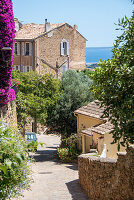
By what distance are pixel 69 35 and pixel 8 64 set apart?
36.6m

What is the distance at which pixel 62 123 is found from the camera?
2905 centimetres

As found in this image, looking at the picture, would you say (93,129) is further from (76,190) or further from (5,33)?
(5,33)

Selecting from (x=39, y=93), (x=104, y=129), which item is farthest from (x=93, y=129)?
(x=39, y=93)

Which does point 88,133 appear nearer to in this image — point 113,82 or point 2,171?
point 113,82

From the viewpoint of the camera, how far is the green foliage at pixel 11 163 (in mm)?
6008

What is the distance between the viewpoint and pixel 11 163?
5.97m

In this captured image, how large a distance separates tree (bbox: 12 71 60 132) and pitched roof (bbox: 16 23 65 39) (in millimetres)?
18482

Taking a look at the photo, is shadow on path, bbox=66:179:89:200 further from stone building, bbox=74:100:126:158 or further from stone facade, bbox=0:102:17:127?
stone facade, bbox=0:102:17:127

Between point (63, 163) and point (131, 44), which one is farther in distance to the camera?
point (63, 163)

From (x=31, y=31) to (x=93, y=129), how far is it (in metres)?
30.5

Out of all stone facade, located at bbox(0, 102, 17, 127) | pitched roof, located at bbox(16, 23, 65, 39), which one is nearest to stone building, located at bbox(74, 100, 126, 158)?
stone facade, located at bbox(0, 102, 17, 127)

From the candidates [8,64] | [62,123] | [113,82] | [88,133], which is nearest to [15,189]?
[113,82]

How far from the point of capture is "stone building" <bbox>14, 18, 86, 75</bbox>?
46.9m

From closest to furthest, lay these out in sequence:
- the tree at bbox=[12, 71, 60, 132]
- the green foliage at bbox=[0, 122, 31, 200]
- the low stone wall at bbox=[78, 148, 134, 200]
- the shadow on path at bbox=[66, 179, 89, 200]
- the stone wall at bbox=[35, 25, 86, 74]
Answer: the green foliage at bbox=[0, 122, 31, 200]
the low stone wall at bbox=[78, 148, 134, 200]
the shadow on path at bbox=[66, 179, 89, 200]
the tree at bbox=[12, 71, 60, 132]
the stone wall at bbox=[35, 25, 86, 74]
